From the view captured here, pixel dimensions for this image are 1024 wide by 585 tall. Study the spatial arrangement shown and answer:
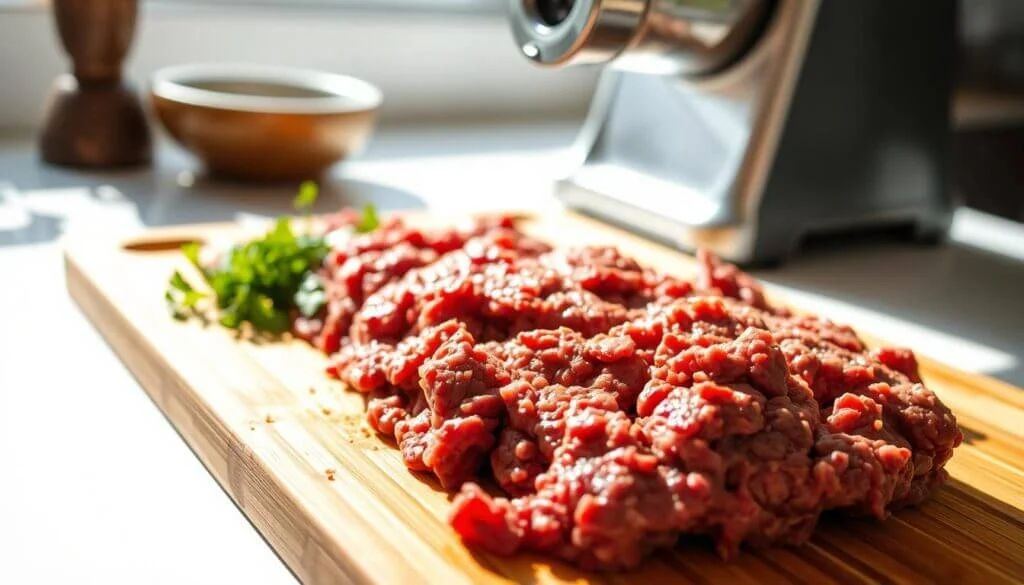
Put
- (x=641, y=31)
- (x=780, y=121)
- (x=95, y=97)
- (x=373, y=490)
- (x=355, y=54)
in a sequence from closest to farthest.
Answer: (x=373, y=490), (x=641, y=31), (x=780, y=121), (x=95, y=97), (x=355, y=54)

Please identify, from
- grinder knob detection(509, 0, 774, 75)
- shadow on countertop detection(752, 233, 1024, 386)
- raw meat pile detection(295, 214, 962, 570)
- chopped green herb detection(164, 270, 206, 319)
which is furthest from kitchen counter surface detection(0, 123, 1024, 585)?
grinder knob detection(509, 0, 774, 75)

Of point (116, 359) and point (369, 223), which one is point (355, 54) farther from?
point (116, 359)

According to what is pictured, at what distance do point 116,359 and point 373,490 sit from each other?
0.64 metres

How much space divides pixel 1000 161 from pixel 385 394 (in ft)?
4.74

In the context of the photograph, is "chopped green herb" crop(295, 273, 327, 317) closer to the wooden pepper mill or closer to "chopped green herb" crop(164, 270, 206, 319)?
"chopped green herb" crop(164, 270, 206, 319)

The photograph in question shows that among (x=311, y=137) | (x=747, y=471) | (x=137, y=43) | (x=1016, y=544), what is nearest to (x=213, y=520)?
(x=747, y=471)

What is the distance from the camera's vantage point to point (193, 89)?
2.55 meters

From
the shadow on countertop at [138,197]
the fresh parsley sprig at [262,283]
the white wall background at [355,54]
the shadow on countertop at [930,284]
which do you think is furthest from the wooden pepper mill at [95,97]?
the shadow on countertop at [930,284]

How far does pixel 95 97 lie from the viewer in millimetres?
2465

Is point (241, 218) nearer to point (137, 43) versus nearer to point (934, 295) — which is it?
point (137, 43)

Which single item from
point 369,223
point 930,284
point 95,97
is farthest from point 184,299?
point 930,284

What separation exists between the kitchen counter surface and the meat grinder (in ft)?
→ 0.45

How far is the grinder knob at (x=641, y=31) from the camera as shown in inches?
69.2

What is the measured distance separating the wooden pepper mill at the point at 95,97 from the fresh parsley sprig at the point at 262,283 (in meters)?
0.81
